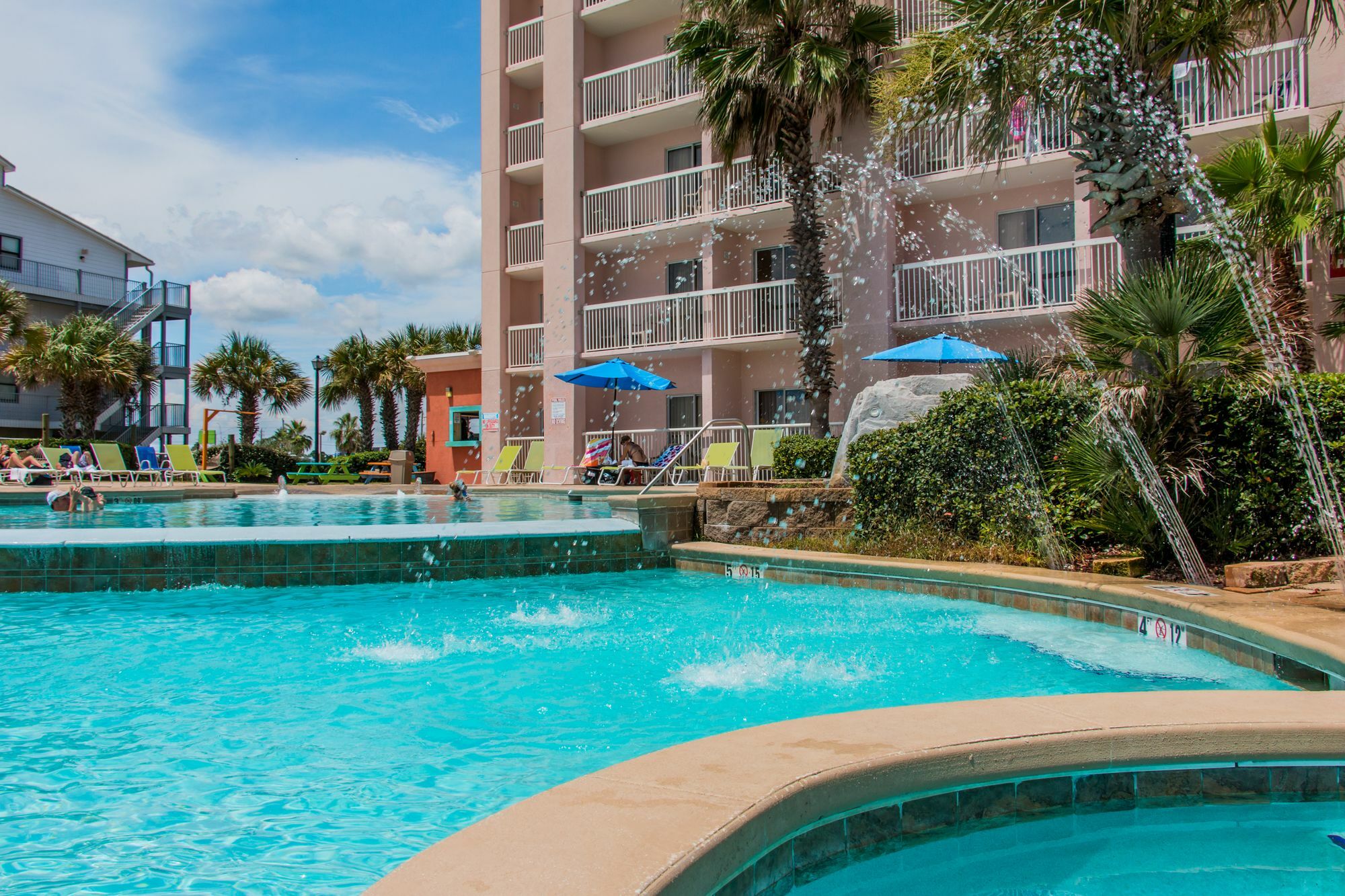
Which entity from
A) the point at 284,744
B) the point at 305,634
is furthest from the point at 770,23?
the point at 284,744

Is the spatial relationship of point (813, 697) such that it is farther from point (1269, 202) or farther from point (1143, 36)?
point (1269, 202)

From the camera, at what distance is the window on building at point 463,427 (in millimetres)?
25375

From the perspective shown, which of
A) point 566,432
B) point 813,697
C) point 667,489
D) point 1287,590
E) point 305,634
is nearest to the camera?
point 813,697

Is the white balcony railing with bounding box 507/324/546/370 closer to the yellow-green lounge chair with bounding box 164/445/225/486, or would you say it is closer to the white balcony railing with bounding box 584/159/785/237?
the white balcony railing with bounding box 584/159/785/237

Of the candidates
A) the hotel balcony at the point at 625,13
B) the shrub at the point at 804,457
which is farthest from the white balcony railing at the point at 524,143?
the shrub at the point at 804,457

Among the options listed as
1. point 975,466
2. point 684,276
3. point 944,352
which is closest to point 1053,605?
point 975,466

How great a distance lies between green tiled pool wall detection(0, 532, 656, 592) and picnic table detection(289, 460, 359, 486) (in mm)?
19207

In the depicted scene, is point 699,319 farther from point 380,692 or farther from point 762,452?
point 380,692

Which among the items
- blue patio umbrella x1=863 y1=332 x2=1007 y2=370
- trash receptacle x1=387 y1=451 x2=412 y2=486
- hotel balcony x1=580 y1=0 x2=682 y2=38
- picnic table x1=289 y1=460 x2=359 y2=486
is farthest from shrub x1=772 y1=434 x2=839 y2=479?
picnic table x1=289 y1=460 x2=359 y2=486

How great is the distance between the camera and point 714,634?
19.8 feet

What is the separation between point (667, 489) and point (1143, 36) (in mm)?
7680

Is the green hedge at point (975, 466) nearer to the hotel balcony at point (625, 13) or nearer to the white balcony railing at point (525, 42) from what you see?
the hotel balcony at point (625, 13)

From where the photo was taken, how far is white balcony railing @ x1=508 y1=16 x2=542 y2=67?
2273 centimetres

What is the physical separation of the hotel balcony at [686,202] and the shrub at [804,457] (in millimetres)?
5352
